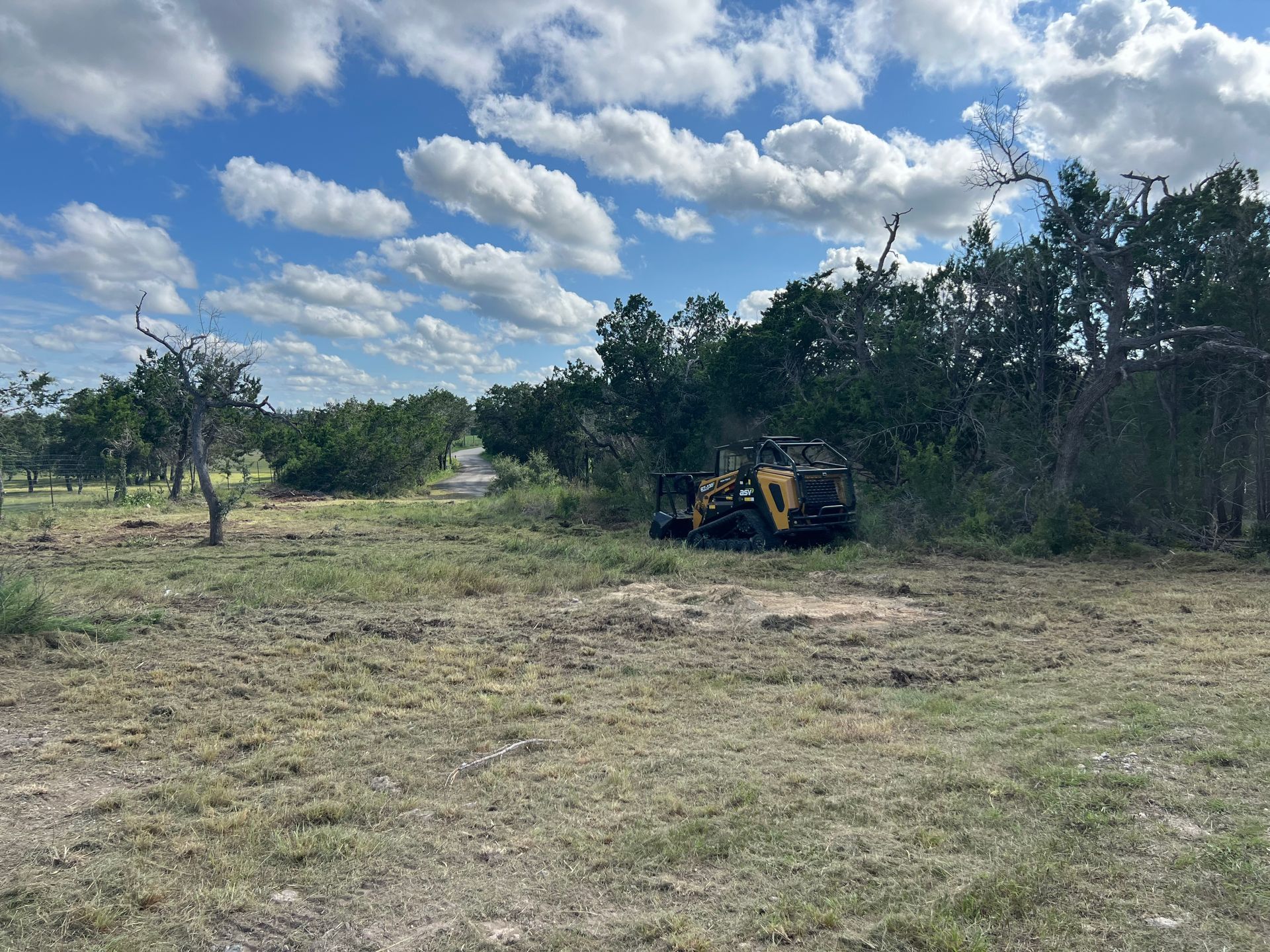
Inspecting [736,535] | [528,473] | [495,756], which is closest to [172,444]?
[528,473]

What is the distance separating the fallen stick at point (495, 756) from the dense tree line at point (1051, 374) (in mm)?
10979

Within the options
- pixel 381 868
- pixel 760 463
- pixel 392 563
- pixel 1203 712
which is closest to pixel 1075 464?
pixel 760 463

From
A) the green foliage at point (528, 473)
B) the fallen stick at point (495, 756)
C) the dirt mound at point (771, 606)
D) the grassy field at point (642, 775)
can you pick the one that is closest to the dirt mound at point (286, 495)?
the green foliage at point (528, 473)

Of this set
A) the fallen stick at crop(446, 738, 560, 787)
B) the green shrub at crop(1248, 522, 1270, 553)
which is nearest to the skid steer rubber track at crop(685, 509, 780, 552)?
the green shrub at crop(1248, 522, 1270, 553)

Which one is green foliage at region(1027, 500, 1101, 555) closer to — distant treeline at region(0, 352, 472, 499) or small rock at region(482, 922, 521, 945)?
small rock at region(482, 922, 521, 945)

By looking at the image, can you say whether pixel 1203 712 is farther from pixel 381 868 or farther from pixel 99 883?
pixel 99 883

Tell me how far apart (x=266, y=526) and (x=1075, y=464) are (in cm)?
1811

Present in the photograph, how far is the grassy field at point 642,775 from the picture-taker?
2943 mm

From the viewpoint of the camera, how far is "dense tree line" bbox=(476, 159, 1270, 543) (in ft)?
44.9

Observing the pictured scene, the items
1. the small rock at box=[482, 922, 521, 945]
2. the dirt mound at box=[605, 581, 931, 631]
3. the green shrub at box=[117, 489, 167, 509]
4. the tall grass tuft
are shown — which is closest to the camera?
the small rock at box=[482, 922, 521, 945]

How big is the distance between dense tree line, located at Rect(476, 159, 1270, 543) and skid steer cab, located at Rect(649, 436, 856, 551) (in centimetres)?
154

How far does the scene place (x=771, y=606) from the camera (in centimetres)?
919

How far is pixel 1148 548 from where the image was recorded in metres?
12.9

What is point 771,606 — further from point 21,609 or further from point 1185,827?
point 21,609
